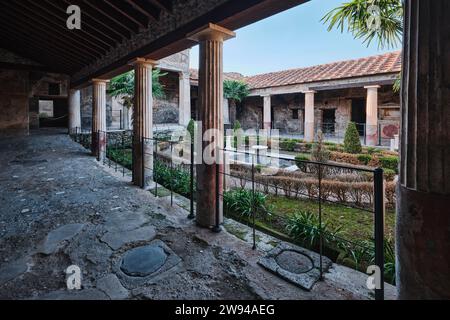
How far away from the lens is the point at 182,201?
182 inches

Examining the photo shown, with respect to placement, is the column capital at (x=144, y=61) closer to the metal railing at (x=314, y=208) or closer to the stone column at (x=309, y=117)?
the metal railing at (x=314, y=208)

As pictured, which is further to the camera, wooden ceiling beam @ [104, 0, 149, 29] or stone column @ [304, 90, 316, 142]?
stone column @ [304, 90, 316, 142]

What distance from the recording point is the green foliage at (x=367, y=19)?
450cm

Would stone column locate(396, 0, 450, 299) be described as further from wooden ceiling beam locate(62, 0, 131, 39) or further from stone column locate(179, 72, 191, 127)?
stone column locate(179, 72, 191, 127)

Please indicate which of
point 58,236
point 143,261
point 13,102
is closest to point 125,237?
point 143,261

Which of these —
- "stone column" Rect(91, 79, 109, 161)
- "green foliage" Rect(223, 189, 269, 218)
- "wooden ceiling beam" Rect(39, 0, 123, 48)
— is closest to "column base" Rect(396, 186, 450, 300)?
"green foliage" Rect(223, 189, 269, 218)

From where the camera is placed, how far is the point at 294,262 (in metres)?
2.59

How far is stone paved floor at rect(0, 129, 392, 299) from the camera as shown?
2152mm

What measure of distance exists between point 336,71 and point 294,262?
48.4ft

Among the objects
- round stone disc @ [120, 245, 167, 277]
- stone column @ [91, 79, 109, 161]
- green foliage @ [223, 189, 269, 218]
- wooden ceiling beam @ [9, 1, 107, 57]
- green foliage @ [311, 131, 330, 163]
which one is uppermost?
wooden ceiling beam @ [9, 1, 107, 57]

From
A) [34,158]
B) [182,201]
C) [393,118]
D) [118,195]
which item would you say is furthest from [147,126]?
[393,118]

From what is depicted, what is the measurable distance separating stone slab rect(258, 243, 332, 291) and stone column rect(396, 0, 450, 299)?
81 centimetres

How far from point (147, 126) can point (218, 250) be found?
365 cm
